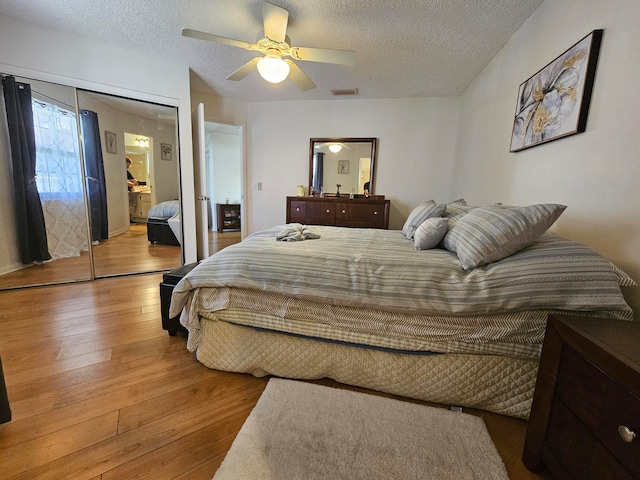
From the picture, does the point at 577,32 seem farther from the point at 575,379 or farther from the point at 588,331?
the point at 575,379

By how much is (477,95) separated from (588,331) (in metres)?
2.96

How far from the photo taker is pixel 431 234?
160 cm

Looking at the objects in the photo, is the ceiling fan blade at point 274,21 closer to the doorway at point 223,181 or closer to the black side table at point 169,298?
the black side table at point 169,298

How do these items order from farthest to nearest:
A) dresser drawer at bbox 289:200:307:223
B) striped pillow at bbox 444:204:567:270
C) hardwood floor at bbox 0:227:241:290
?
dresser drawer at bbox 289:200:307:223 → hardwood floor at bbox 0:227:241:290 → striped pillow at bbox 444:204:567:270

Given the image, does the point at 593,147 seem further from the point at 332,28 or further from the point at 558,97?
the point at 332,28

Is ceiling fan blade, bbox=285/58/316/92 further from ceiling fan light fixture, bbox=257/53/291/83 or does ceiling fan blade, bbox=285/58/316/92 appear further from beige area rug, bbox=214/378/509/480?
beige area rug, bbox=214/378/509/480

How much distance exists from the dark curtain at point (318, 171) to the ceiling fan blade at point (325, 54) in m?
1.99

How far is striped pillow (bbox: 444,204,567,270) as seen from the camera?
1.15 meters

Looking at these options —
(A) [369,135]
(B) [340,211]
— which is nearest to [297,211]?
(B) [340,211]

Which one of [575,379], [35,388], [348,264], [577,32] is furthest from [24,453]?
[577,32]

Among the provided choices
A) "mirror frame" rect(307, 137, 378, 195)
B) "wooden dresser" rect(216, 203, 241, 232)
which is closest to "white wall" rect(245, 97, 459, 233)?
"mirror frame" rect(307, 137, 378, 195)

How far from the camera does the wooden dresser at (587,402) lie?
633 millimetres

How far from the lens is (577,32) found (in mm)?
1416

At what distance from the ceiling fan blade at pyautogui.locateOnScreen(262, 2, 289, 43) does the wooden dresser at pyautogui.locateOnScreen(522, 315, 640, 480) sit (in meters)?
2.26
